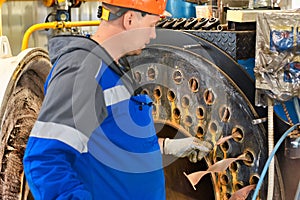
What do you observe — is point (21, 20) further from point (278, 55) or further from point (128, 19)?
point (278, 55)

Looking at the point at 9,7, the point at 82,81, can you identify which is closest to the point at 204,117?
the point at 82,81

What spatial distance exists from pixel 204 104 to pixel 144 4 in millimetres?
598

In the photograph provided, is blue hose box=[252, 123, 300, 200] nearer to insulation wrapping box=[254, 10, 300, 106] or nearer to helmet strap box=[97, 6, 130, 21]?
insulation wrapping box=[254, 10, 300, 106]

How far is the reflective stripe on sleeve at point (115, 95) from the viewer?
1.38 m

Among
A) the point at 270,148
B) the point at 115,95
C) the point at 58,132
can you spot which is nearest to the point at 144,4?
the point at 115,95

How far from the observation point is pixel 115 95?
55.1 inches

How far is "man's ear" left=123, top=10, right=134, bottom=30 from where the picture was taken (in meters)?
1.42

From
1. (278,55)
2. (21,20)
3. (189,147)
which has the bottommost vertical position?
(189,147)

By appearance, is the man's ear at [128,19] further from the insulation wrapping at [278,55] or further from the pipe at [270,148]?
the pipe at [270,148]

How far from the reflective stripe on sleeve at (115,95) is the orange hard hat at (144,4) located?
0.26 m

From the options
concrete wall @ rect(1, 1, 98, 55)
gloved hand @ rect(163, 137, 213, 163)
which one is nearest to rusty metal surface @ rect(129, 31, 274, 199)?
gloved hand @ rect(163, 137, 213, 163)

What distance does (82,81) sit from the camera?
4.27ft

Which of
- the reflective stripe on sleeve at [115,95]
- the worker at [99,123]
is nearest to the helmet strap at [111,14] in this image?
the worker at [99,123]

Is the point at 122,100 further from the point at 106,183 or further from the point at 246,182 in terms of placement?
the point at 246,182
